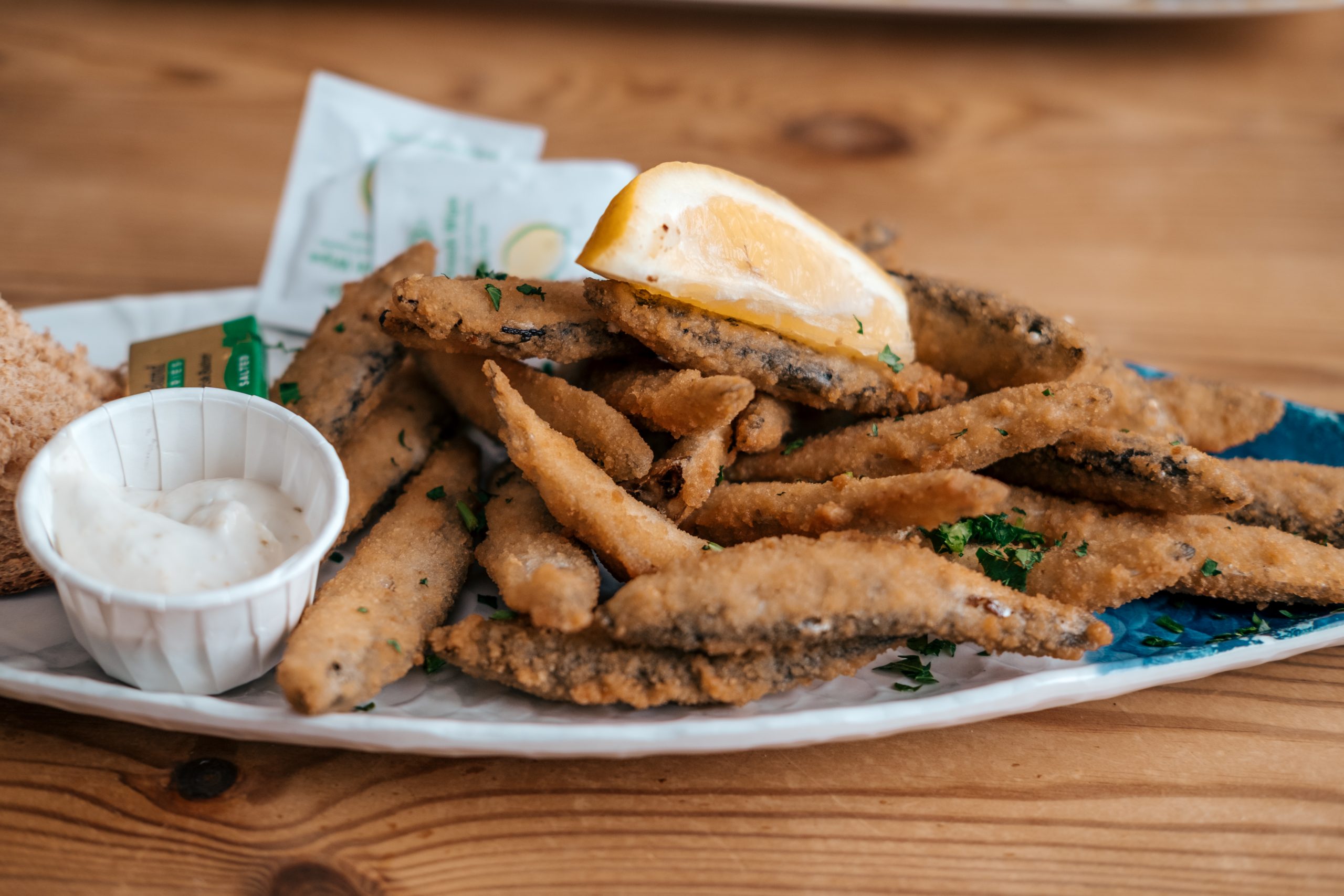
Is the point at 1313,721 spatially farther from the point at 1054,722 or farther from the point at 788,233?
the point at 788,233

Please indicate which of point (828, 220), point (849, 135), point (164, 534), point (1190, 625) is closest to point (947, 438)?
point (1190, 625)

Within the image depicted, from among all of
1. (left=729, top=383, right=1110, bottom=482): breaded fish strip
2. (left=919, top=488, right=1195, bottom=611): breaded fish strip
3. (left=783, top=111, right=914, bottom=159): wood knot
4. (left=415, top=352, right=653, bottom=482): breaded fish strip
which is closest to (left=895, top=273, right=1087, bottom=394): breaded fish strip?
(left=729, top=383, right=1110, bottom=482): breaded fish strip

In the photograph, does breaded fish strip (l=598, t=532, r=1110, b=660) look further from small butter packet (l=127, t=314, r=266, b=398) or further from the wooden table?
small butter packet (l=127, t=314, r=266, b=398)

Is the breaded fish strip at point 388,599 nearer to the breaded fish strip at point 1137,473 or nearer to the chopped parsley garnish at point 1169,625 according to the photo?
the breaded fish strip at point 1137,473

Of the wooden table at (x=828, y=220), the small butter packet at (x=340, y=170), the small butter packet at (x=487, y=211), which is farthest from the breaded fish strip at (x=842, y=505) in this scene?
the small butter packet at (x=340, y=170)

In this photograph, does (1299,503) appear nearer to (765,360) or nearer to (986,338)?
(986,338)

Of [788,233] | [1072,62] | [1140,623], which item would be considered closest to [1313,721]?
[1140,623]
